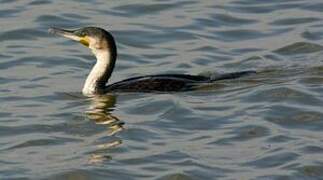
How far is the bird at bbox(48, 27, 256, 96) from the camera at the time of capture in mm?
14250

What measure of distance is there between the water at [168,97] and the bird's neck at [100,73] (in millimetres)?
195

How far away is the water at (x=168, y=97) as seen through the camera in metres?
11.4

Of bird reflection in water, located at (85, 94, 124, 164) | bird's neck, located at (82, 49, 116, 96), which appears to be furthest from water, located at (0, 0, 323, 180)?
bird's neck, located at (82, 49, 116, 96)

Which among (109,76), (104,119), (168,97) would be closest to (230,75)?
(168,97)

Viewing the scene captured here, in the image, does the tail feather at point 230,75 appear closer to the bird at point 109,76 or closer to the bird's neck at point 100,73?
the bird at point 109,76

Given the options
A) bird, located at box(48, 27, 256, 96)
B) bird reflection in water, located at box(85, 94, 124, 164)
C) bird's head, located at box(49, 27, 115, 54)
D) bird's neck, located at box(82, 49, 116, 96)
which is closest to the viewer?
bird reflection in water, located at box(85, 94, 124, 164)

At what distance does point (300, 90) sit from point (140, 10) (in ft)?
15.6

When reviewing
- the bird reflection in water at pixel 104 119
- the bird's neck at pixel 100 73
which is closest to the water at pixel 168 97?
the bird reflection in water at pixel 104 119

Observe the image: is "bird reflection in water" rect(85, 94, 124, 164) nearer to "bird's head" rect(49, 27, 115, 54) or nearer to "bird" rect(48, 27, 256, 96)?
"bird" rect(48, 27, 256, 96)

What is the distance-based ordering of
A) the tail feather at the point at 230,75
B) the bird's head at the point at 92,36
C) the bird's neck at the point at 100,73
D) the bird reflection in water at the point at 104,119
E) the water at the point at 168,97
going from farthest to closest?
the bird's head at the point at 92,36, the tail feather at the point at 230,75, the bird's neck at the point at 100,73, the bird reflection in water at the point at 104,119, the water at the point at 168,97

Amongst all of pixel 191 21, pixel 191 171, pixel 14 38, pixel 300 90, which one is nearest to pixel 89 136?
pixel 191 171

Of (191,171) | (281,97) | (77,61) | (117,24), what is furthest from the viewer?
(117,24)

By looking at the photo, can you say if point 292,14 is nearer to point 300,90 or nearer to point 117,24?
point 117,24

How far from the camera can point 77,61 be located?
15.9 meters
